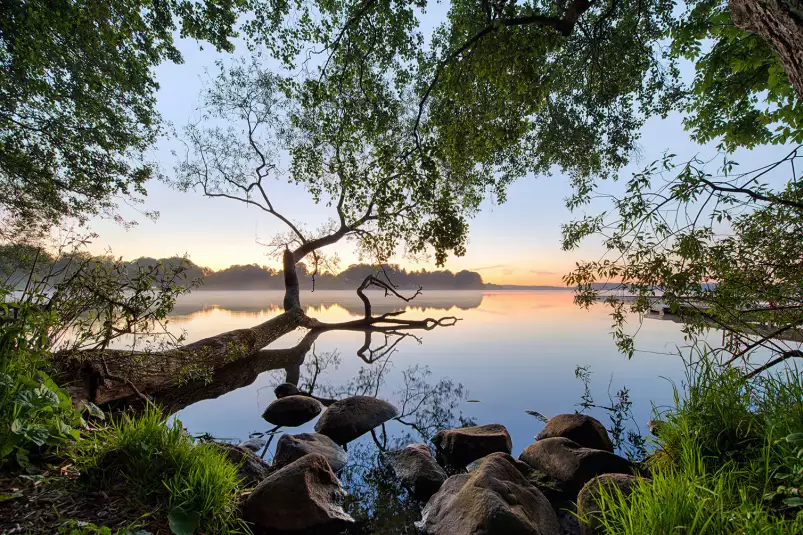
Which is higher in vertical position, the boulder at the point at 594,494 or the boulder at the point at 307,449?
the boulder at the point at 594,494

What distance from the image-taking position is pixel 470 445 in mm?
4836

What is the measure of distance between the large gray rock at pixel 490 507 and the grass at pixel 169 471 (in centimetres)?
172

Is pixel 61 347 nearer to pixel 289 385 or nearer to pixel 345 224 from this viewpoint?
pixel 289 385

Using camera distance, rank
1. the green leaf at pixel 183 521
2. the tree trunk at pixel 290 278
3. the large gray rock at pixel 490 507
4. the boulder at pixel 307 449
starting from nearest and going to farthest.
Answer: the green leaf at pixel 183 521, the large gray rock at pixel 490 507, the boulder at pixel 307 449, the tree trunk at pixel 290 278

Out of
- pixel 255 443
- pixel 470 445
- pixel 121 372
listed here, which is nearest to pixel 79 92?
pixel 121 372

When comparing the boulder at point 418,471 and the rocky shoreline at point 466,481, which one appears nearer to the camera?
the rocky shoreline at point 466,481

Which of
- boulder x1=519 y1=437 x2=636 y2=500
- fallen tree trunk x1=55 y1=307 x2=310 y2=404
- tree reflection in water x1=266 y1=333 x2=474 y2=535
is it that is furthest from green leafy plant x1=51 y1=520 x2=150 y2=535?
boulder x1=519 y1=437 x2=636 y2=500

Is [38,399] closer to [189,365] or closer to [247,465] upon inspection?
[247,465]

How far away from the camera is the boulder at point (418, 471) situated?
404 cm

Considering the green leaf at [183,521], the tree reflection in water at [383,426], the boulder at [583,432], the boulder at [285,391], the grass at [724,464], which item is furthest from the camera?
the boulder at [285,391]

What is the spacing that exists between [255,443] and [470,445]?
Result: 3.18 m

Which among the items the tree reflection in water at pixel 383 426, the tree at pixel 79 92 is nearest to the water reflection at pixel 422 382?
the tree reflection in water at pixel 383 426

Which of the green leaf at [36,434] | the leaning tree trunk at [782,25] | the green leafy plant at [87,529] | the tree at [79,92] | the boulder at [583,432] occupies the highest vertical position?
the tree at [79,92]

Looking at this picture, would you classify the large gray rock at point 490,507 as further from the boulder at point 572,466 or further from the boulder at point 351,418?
the boulder at point 351,418
